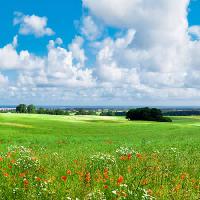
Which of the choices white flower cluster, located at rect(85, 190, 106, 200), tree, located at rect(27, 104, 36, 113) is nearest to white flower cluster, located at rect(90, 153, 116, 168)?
white flower cluster, located at rect(85, 190, 106, 200)

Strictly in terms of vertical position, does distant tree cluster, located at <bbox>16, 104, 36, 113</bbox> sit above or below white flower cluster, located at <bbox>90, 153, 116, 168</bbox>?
above

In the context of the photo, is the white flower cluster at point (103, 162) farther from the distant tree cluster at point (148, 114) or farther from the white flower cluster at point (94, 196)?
the distant tree cluster at point (148, 114)

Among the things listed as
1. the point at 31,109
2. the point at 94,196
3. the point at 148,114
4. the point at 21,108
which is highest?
the point at 21,108

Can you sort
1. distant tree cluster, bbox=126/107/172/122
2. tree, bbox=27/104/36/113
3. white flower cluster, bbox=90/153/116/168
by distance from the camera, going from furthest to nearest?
1. tree, bbox=27/104/36/113
2. distant tree cluster, bbox=126/107/172/122
3. white flower cluster, bbox=90/153/116/168

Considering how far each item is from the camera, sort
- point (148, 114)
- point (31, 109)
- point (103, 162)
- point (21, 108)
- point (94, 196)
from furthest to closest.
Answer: point (21, 108) → point (31, 109) → point (148, 114) → point (103, 162) → point (94, 196)

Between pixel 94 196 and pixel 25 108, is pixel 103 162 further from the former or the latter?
pixel 25 108

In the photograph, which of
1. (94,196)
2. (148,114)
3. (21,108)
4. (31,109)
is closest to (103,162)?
(94,196)

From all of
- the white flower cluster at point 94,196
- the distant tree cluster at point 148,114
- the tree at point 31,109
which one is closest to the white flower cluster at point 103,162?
the white flower cluster at point 94,196

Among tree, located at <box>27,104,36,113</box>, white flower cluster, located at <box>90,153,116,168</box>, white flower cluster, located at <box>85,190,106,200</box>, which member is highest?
tree, located at <box>27,104,36,113</box>

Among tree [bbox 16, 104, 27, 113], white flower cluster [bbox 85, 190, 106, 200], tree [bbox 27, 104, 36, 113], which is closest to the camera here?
white flower cluster [bbox 85, 190, 106, 200]

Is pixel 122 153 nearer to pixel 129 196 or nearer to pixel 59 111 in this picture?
pixel 129 196

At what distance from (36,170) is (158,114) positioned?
133m

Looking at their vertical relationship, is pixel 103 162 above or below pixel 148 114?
below

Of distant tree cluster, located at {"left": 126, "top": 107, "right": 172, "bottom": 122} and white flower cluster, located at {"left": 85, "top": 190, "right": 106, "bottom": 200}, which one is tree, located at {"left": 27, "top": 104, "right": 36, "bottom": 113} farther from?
white flower cluster, located at {"left": 85, "top": 190, "right": 106, "bottom": 200}
